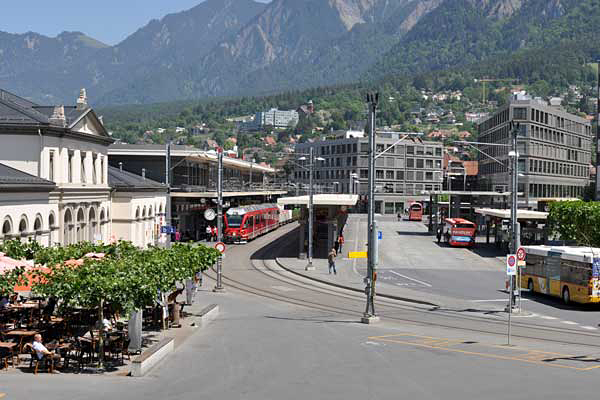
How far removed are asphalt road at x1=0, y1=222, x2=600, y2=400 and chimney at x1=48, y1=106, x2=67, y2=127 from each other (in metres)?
22.5

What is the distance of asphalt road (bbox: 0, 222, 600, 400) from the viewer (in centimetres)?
1923

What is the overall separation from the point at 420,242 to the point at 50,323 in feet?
199

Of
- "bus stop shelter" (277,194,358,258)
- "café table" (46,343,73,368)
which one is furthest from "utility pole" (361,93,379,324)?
"bus stop shelter" (277,194,358,258)

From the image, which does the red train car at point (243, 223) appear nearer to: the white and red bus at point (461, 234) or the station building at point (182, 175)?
the station building at point (182, 175)

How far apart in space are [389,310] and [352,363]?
51.5 feet

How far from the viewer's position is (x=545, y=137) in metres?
118

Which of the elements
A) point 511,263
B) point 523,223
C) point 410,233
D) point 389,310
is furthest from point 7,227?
point 410,233

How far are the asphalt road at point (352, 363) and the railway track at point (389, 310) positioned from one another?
120 mm

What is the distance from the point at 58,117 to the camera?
54312mm

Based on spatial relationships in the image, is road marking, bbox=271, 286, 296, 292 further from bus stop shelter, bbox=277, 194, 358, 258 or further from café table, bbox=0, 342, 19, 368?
café table, bbox=0, 342, 19, 368

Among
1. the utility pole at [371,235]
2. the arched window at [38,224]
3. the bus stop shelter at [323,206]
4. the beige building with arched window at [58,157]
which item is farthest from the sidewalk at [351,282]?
the arched window at [38,224]

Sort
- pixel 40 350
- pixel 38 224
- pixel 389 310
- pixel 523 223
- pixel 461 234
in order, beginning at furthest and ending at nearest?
pixel 523 223, pixel 461 234, pixel 38 224, pixel 389 310, pixel 40 350

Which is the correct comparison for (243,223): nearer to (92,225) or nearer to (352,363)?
(92,225)

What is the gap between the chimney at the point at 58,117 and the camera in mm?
53812
